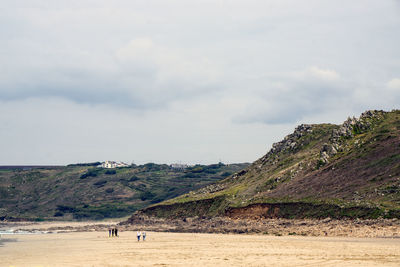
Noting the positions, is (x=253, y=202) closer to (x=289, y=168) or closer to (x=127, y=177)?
(x=289, y=168)

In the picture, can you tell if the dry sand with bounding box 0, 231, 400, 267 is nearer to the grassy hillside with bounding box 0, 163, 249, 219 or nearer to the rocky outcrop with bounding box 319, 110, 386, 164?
the rocky outcrop with bounding box 319, 110, 386, 164

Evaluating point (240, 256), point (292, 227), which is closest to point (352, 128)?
point (292, 227)

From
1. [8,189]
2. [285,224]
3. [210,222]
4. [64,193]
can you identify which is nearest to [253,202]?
[210,222]

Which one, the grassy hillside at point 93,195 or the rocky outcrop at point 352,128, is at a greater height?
the rocky outcrop at point 352,128

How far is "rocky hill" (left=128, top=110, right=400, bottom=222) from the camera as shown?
6775cm

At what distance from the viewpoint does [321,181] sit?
80.8 meters

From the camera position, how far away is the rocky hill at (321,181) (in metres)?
67.8

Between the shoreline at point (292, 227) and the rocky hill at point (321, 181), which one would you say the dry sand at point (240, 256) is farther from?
the rocky hill at point (321, 181)

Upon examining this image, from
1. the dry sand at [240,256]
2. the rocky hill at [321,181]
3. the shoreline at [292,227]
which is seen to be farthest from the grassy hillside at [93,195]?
the dry sand at [240,256]

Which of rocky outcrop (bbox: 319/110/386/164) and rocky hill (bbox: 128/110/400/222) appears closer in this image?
rocky hill (bbox: 128/110/400/222)

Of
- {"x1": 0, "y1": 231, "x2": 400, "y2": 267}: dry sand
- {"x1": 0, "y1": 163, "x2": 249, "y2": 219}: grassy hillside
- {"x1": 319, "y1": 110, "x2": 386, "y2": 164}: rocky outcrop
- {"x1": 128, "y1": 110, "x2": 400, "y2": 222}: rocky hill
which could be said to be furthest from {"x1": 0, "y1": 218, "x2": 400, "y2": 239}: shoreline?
{"x1": 0, "y1": 163, "x2": 249, "y2": 219}: grassy hillside

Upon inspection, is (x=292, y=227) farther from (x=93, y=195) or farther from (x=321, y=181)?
(x=93, y=195)

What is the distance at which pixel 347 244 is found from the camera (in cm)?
4578

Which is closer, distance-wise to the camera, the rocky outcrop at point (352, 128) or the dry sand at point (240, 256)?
Answer: the dry sand at point (240, 256)
